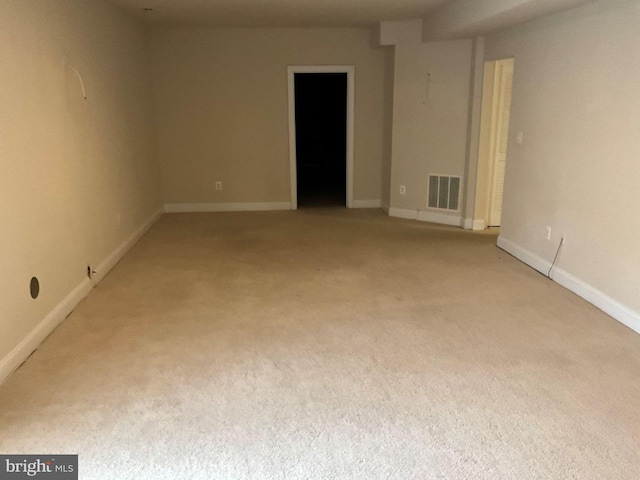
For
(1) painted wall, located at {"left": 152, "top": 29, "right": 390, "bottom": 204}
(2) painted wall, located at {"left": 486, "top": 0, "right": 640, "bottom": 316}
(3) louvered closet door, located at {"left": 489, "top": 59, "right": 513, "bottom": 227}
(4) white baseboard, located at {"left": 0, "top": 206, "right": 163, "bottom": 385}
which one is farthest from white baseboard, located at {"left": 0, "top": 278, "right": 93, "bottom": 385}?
(3) louvered closet door, located at {"left": 489, "top": 59, "right": 513, "bottom": 227}

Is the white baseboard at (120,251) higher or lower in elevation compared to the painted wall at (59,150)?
lower

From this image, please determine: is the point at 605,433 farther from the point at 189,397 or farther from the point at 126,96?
the point at 126,96

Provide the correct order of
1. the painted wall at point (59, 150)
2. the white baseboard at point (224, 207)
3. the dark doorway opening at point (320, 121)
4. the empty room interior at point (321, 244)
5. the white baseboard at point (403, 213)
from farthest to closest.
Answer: the dark doorway opening at point (320, 121), the white baseboard at point (224, 207), the white baseboard at point (403, 213), the painted wall at point (59, 150), the empty room interior at point (321, 244)

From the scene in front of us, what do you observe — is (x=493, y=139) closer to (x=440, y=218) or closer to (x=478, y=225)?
(x=478, y=225)

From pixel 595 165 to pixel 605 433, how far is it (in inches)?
84.2

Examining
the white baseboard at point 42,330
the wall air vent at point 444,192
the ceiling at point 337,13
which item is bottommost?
the white baseboard at point 42,330

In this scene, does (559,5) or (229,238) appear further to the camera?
(229,238)

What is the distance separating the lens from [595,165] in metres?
3.79

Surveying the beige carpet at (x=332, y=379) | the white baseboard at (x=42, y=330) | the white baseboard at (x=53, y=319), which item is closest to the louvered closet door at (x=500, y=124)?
the beige carpet at (x=332, y=379)

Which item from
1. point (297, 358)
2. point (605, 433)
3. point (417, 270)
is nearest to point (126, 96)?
point (417, 270)

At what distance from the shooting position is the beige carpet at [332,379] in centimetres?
217

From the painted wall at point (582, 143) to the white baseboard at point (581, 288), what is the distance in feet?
0.11

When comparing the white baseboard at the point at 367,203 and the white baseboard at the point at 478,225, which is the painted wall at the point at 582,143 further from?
the white baseboard at the point at 367,203

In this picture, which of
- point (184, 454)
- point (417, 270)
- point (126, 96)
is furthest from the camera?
point (126, 96)
